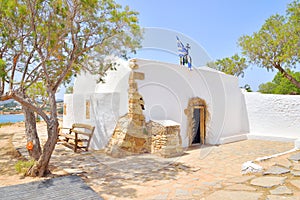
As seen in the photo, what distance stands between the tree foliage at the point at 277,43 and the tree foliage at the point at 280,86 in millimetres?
5068

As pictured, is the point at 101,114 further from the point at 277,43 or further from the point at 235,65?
the point at 235,65

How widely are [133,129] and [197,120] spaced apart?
416cm

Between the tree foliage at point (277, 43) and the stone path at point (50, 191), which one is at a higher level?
the tree foliage at point (277, 43)

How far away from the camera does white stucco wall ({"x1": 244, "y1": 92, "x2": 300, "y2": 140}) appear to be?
1165cm

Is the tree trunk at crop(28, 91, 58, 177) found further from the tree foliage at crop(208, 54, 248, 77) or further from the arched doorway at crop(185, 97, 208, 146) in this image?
the tree foliage at crop(208, 54, 248, 77)

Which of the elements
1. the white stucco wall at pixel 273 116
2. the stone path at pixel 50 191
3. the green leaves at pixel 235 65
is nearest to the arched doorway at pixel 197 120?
the white stucco wall at pixel 273 116

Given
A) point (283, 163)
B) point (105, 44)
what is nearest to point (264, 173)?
point (283, 163)

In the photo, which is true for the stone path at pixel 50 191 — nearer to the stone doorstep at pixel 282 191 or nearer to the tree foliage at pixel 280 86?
the stone doorstep at pixel 282 191

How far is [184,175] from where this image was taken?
5734mm

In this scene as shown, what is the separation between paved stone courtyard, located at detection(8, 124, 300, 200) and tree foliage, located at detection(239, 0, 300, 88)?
8.33 m

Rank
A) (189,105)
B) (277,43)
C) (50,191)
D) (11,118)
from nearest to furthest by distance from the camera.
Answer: (50,191) < (189,105) < (277,43) < (11,118)

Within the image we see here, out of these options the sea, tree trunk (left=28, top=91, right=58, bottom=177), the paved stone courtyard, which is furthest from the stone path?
the sea

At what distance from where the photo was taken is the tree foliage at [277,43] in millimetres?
13062

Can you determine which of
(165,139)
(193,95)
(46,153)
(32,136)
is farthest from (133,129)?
(193,95)
